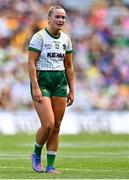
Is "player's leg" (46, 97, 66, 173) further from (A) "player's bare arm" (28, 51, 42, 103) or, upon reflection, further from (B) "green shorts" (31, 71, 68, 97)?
(A) "player's bare arm" (28, 51, 42, 103)

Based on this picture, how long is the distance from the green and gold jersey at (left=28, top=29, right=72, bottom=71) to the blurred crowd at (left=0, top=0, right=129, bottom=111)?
45.0 ft

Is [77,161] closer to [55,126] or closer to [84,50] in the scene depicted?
[55,126]

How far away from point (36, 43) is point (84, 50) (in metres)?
16.0

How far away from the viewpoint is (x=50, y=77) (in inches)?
386

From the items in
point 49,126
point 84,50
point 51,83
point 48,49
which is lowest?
point 84,50

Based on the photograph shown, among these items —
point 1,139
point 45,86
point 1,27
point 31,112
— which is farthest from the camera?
point 1,27

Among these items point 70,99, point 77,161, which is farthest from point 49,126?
point 77,161

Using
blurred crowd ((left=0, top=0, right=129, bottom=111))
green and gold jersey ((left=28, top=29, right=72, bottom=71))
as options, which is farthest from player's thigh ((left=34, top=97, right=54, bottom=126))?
blurred crowd ((left=0, top=0, right=129, bottom=111))

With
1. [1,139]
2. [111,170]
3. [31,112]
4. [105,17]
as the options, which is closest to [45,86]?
[111,170]

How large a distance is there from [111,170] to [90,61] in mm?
15389

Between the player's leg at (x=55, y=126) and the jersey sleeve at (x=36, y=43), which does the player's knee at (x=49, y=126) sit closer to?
the player's leg at (x=55, y=126)

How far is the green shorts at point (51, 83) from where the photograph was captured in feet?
32.2

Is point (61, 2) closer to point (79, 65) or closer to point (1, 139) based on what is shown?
point (79, 65)

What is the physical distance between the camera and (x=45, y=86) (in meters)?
9.83
